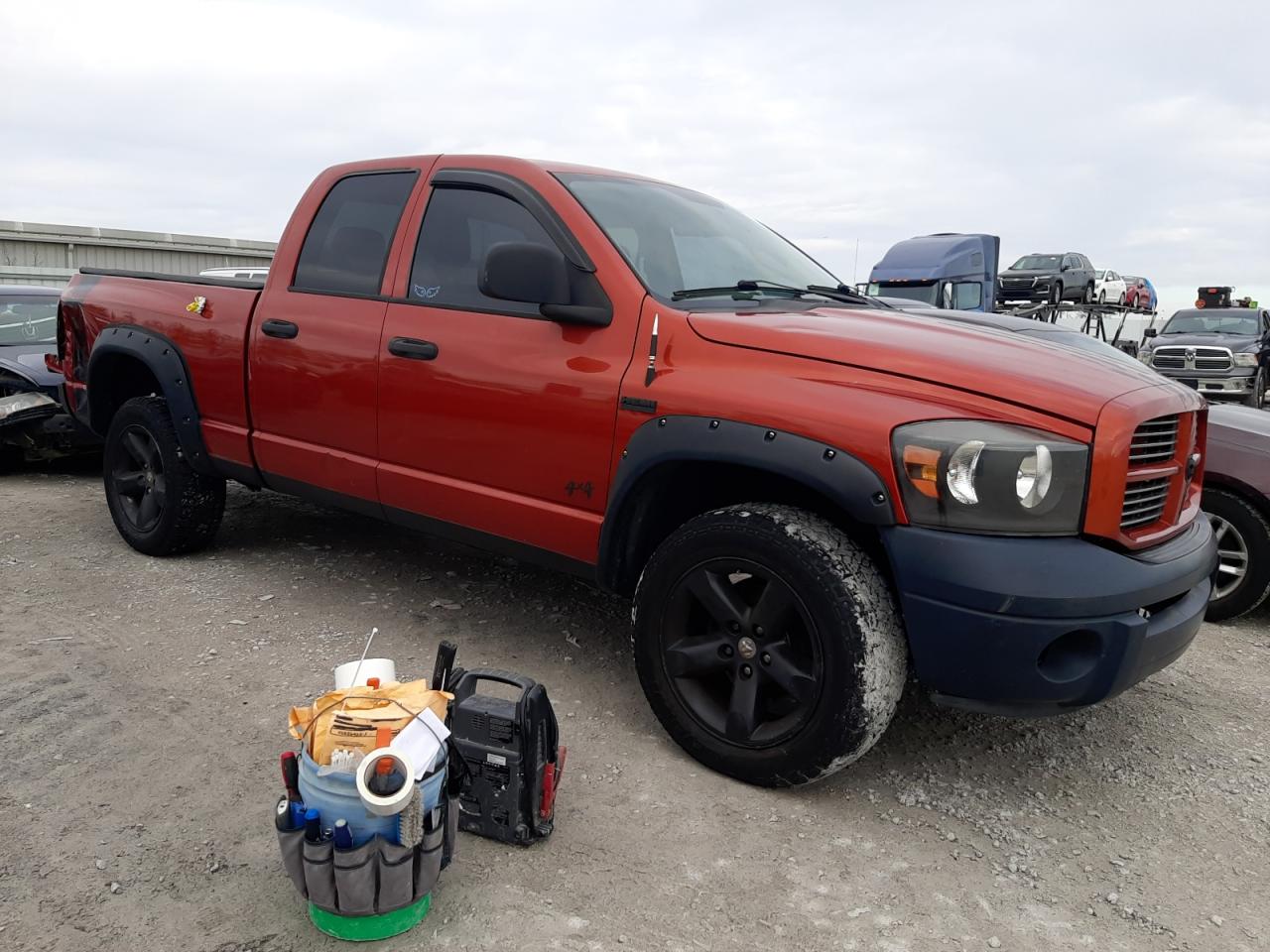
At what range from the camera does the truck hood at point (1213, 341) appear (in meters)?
17.5

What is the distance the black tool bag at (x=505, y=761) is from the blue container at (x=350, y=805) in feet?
0.96

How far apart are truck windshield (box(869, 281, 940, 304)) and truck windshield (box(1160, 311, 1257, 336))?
538cm

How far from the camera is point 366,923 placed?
2252 mm

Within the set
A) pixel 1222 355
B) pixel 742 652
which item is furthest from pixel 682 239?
pixel 1222 355

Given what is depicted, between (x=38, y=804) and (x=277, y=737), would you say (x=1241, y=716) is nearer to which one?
(x=277, y=737)

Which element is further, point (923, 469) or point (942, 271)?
point (942, 271)

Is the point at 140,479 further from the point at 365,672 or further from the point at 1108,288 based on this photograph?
the point at 1108,288

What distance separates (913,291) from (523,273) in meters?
15.6

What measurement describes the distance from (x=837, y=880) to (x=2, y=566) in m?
4.41

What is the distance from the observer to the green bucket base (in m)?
2.25

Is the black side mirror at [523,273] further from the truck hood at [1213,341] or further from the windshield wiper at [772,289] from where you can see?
the truck hood at [1213,341]

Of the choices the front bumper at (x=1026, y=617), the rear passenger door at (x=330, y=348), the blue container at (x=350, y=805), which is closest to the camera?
the blue container at (x=350, y=805)

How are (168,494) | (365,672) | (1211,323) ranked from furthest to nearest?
(1211,323), (168,494), (365,672)

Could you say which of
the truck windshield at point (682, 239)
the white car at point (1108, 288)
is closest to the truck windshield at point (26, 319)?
the truck windshield at point (682, 239)
